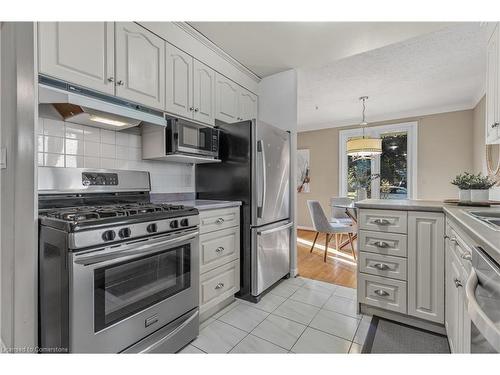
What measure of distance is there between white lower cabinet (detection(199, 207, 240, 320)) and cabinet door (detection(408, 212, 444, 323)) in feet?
4.42

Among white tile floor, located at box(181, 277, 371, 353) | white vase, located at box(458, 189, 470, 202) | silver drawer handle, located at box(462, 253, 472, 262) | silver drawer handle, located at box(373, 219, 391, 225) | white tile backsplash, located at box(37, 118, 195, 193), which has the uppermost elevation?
white tile backsplash, located at box(37, 118, 195, 193)

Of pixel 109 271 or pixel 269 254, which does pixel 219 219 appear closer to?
pixel 269 254

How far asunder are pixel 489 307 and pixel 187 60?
7.66 feet

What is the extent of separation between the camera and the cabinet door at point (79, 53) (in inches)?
51.0

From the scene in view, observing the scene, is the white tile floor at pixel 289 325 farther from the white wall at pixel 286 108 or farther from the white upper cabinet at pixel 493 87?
the white upper cabinet at pixel 493 87

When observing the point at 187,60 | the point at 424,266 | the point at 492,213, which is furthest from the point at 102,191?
the point at 492,213

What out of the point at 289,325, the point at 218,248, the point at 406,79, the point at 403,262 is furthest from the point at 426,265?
the point at 406,79

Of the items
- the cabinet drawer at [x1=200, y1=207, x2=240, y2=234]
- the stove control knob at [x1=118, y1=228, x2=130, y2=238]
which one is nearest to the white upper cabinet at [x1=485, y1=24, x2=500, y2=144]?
the cabinet drawer at [x1=200, y1=207, x2=240, y2=234]

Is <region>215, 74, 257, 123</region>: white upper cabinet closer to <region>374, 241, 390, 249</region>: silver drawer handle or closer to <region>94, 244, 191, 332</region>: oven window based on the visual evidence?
<region>94, 244, 191, 332</region>: oven window

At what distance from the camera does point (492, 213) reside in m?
1.47

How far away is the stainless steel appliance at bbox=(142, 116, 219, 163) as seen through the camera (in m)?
1.93

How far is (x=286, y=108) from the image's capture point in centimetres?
282

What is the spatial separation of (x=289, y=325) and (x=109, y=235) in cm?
143
